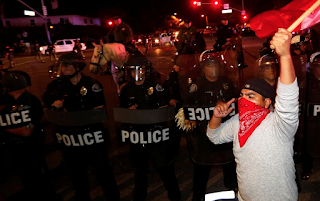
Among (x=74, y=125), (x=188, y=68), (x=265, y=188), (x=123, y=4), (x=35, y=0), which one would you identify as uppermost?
(x=35, y=0)

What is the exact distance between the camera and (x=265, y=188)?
2258mm

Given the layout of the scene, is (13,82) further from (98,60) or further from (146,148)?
(98,60)

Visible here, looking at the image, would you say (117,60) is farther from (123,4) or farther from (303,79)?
(123,4)

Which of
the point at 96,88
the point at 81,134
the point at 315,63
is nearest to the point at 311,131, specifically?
the point at 315,63

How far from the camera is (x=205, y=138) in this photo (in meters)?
3.63

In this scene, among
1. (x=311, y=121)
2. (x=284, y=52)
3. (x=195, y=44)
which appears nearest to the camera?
(x=284, y=52)

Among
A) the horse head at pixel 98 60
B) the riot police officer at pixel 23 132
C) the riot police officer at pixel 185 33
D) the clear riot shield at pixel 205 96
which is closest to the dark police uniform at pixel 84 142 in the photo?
the riot police officer at pixel 23 132

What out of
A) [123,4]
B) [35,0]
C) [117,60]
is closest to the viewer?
[117,60]

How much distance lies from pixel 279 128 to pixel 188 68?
79.2 inches

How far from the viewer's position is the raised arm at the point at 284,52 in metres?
1.92

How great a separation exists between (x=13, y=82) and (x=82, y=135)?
4.28ft

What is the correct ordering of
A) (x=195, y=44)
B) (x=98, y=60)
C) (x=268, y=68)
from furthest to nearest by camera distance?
(x=195, y=44)
(x=98, y=60)
(x=268, y=68)

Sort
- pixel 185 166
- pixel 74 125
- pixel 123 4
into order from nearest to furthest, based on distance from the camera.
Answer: pixel 74 125 → pixel 185 166 → pixel 123 4

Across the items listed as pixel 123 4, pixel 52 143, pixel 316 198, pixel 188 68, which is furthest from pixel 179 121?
pixel 123 4
